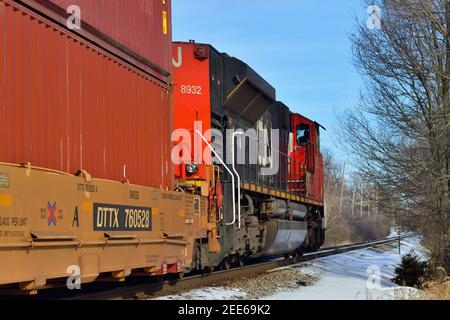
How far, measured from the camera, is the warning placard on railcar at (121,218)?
6875 millimetres

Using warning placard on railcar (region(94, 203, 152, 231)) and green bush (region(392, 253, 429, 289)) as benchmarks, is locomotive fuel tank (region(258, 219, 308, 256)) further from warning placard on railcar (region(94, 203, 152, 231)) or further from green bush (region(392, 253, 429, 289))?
warning placard on railcar (region(94, 203, 152, 231))

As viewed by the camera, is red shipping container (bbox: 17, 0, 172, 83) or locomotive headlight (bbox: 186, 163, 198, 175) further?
locomotive headlight (bbox: 186, 163, 198, 175)

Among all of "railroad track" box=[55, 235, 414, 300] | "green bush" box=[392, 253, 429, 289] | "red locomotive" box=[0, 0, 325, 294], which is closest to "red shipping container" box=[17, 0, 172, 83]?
"red locomotive" box=[0, 0, 325, 294]

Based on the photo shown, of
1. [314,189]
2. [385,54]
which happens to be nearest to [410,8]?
[385,54]

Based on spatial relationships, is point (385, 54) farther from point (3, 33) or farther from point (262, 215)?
point (3, 33)

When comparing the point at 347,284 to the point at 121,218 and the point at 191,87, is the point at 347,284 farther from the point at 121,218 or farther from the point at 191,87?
the point at 121,218

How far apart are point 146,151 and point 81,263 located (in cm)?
277

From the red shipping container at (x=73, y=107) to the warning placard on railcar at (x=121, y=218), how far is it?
474 mm

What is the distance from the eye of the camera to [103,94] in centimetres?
769

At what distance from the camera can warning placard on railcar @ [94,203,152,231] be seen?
6.88 meters

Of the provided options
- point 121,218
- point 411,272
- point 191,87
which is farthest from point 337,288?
point 121,218

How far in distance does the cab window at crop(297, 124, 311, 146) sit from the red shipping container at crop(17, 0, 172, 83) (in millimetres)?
11245

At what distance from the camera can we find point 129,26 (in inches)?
334

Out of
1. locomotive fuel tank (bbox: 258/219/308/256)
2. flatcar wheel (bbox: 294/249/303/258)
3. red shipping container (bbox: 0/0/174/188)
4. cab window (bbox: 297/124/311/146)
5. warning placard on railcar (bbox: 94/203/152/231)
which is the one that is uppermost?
cab window (bbox: 297/124/311/146)
